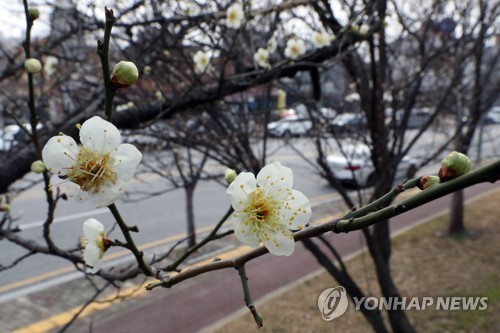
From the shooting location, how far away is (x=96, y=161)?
0.94m

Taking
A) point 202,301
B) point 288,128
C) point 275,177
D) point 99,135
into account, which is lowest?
point 202,301

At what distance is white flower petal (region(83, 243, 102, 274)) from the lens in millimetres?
1068

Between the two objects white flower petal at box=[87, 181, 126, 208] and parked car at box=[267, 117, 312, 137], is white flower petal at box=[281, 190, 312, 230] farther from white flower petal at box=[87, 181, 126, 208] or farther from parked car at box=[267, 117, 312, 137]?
parked car at box=[267, 117, 312, 137]

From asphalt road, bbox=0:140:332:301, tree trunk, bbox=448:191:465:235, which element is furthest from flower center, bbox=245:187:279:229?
tree trunk, bbox=448:191:465:235

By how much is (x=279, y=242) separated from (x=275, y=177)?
0.48 feet

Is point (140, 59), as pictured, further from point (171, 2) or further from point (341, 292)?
point (341, 292)

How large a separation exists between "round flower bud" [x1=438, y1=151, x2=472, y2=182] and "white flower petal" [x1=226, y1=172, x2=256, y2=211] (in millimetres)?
398

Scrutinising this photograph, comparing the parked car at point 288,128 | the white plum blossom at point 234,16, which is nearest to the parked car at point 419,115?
the parked car at point 288,128

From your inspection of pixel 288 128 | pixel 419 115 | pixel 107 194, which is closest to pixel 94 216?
pixel 288 128

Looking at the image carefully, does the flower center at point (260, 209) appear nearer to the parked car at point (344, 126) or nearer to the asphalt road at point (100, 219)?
the parked car at point (344, 126)

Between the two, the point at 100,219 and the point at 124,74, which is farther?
the point at 100,219

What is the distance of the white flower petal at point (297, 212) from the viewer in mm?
974

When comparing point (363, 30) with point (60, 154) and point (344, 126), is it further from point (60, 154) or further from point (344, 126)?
point (60, 154)

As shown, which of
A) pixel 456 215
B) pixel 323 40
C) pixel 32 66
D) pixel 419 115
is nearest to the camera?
pixel 32 66
